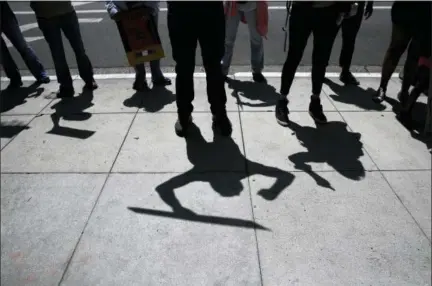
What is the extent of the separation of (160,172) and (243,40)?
4.79 metres

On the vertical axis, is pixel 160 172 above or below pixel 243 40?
below

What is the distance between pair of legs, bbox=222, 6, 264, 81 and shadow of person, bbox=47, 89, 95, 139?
2.14 metres

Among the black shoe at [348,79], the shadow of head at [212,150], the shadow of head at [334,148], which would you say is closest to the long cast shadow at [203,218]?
the shadow of head at [212,150]

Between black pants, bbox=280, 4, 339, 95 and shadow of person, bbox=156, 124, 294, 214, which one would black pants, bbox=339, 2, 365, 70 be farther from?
shadow of person, bbox=156, 124, 294, 214

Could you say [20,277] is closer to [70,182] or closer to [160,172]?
[70,182]

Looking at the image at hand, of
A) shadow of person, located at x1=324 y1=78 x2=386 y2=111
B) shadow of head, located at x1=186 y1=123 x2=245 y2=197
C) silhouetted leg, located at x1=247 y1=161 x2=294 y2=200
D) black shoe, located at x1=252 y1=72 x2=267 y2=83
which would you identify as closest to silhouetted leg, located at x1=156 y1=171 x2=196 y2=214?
shadow of head, located at x1=186 y1=123 x2=245 y2=197

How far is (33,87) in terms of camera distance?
Result: 525cm

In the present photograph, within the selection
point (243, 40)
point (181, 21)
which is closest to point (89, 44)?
point (243, 40)

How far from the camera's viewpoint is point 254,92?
4.90 metres

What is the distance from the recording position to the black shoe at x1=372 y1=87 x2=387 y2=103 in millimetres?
4543

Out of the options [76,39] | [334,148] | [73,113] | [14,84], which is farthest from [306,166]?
[14,84]

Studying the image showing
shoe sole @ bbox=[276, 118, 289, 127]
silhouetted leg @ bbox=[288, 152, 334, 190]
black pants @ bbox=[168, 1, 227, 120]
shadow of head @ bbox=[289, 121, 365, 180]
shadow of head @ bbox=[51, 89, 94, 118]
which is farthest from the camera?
shadow of head @ bbox=[51, 89, 94, 118]

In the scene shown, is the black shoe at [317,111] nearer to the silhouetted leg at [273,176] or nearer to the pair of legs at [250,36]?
the silhouetted leg at [273,176]

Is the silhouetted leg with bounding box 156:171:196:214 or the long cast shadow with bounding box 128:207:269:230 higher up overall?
the silhouetted leg with bounding box 156:171:196:214
